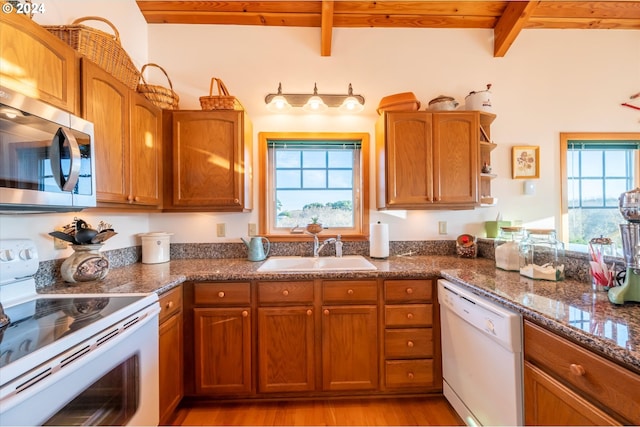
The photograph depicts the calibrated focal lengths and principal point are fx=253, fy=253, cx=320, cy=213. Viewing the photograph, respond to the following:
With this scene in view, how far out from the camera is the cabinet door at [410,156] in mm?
1915

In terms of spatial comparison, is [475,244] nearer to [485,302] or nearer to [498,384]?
[485,302]

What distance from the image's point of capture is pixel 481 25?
Result: 7.29ft

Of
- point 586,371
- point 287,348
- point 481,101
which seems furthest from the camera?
point 481,101

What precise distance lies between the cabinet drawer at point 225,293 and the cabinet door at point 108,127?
724 mm

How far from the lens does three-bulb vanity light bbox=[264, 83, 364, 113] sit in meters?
2.03

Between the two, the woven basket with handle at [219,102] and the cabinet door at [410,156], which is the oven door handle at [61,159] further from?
the cabinet door at [410,156]

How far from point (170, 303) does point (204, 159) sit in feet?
3.30

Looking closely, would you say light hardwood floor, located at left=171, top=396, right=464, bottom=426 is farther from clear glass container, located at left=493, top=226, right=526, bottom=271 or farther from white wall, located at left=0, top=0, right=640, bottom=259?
white wall, located at left=0, top=0, right=640, bottom=259

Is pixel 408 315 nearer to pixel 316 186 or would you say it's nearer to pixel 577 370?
pixel 577 370

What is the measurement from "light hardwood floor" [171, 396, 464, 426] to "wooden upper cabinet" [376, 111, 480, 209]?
4.40 ft

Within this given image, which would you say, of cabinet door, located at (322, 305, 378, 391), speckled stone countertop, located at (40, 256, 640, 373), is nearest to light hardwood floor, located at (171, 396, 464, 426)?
cabinet door, located at (322, 305, 378, 391)

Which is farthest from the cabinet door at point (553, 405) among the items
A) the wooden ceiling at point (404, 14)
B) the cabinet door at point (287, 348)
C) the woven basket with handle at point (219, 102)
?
the wooden ceiling at point (404, 14)

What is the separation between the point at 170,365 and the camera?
140cm

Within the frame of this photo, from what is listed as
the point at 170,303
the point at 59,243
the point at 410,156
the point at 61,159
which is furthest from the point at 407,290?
the point at 59,243
